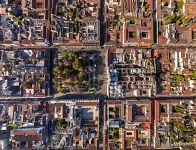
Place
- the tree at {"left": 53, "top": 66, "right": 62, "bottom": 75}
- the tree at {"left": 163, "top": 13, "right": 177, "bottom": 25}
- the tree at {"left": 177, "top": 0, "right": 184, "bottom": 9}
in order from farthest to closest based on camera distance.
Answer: the tree at {"left": 177, "top": 0, "right": 184, "bottom": 9}, the tree at {"left": 163, "top": 13, "right": 177, "bottom": 25}, the tree at {"left": 53, "top": 66, "right": 62, "bottom": 75}

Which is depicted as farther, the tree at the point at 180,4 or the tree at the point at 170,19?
the tree at the point at 180,4

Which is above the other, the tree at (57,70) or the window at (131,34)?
the window at (131,34)

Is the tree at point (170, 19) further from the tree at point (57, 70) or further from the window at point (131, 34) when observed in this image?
the tree at point (57, 70)

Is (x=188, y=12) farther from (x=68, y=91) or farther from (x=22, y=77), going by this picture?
(x=22, y=77)

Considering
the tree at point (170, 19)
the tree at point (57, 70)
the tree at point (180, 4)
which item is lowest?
the tree at point (57, 70)

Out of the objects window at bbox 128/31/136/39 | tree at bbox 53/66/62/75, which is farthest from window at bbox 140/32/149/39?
tree at bbox 53/66/62/75

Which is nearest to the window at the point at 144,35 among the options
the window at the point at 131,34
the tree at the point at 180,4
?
the window at the point at 131,34

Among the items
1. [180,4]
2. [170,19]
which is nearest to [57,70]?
[170,19]

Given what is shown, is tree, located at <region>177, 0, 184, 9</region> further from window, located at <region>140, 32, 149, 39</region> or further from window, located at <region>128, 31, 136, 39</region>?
window, located at <region>128, 31, 136, 39</region>

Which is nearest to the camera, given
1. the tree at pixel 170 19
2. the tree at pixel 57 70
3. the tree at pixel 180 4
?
the tree at pixel 57 70

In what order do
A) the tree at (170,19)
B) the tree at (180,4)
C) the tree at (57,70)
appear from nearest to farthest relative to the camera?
1. the tree at (57,70)
2. the tree at (170,19)
3. the tree at (180,4)

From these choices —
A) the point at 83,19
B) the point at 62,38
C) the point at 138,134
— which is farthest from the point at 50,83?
the point at 138,134
